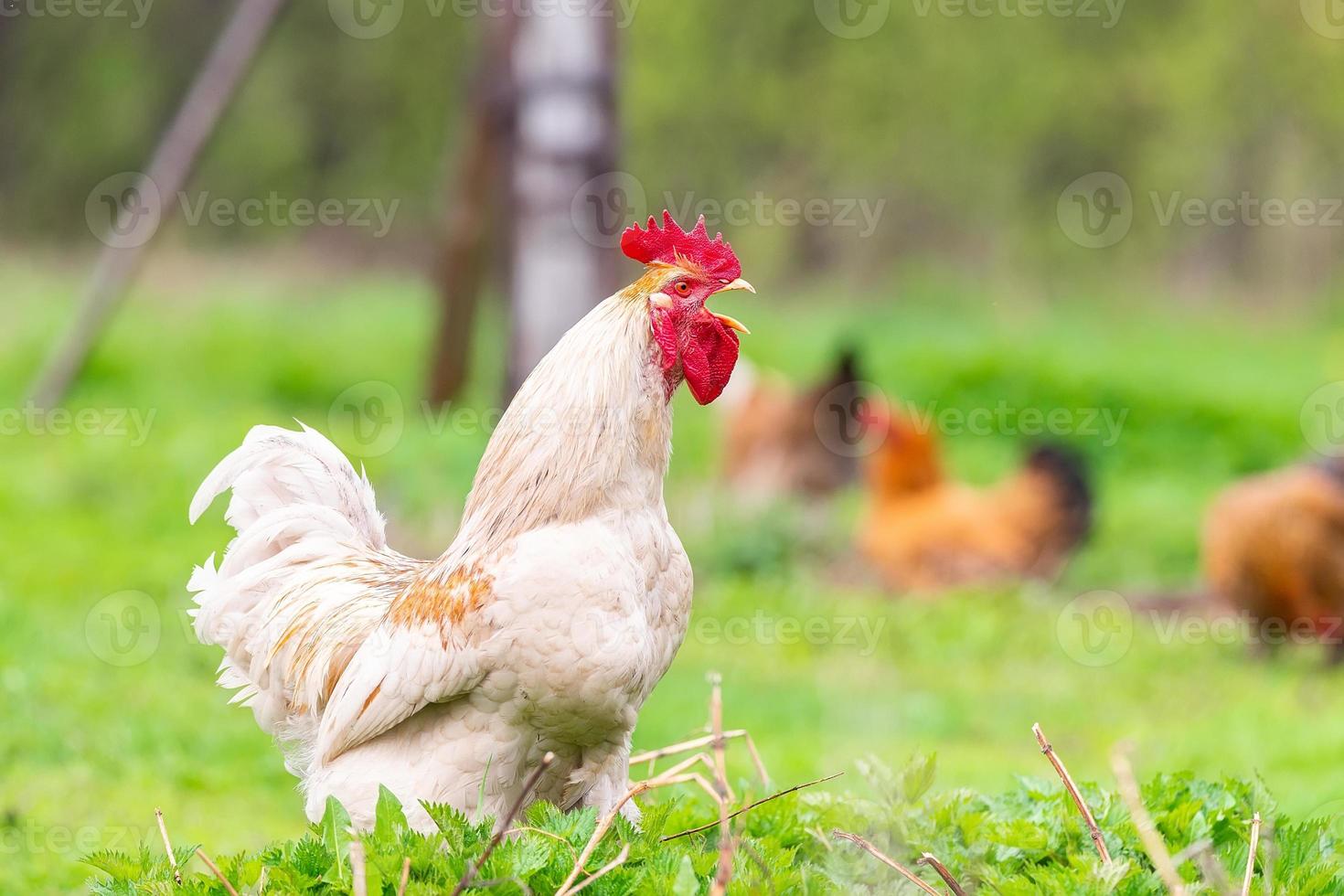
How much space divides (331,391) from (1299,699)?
373 inches

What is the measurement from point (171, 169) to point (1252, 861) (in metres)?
10.1

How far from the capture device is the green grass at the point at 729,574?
578cm

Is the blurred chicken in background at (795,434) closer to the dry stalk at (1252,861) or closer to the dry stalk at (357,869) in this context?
the dry stalk at (1252,861)

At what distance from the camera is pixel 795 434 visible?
12133 millimetres

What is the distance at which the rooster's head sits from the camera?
3.33 m

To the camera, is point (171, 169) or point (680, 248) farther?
point (171, 169)

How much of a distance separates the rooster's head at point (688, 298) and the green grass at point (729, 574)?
108 centimetres

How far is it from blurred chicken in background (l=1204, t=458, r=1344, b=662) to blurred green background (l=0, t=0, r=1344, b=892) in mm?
278

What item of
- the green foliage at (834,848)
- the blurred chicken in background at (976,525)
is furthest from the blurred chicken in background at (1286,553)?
the green foliage at (834,848)

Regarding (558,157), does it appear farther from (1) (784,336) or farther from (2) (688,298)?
(1) (784,336)

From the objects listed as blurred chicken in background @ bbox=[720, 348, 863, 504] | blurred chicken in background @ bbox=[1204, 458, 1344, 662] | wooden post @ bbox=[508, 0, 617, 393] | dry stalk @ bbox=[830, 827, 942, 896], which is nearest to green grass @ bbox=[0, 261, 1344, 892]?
blurred chicken in background @ bbox=[1204, 458, 1344, 662]

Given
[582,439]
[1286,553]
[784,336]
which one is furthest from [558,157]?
[784,336]

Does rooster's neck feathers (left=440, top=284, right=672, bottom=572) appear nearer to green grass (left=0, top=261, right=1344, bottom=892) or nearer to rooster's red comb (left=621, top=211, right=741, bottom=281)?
rooster's red comb (left=621, top=211, right=741, bottom=281)

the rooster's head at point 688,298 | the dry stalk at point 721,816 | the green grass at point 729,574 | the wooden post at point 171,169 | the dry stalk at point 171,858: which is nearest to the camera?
the dry stalk at point 721,816
